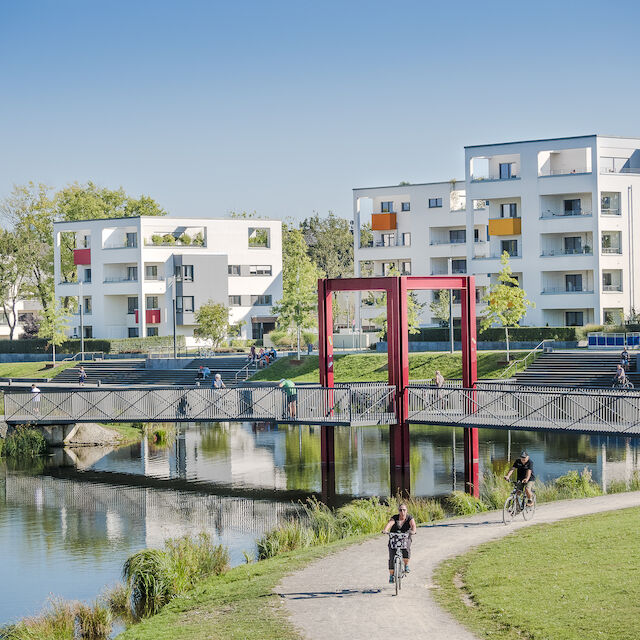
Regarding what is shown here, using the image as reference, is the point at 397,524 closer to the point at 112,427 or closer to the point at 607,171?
the point at 112,427

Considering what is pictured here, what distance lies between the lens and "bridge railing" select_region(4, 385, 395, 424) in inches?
1357

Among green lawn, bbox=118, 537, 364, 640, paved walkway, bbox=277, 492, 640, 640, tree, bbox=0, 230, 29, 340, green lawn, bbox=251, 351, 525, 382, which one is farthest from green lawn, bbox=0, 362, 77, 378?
green lawn, bbox=118, 537, 364, 640

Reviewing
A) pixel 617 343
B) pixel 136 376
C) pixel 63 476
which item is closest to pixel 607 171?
pixel 617 343

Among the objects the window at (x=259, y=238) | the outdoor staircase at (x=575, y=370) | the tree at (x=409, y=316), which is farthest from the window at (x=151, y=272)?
the outdoor staircase at (x=575, y=370)

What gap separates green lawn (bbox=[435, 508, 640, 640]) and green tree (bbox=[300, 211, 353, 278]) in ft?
366

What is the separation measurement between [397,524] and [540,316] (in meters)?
55.9

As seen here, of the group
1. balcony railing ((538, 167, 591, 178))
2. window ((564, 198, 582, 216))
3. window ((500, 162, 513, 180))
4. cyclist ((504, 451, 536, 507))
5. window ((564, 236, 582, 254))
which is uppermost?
window ((500, 162, 513, 180))

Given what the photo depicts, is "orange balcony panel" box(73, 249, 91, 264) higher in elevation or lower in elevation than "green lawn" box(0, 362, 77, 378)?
higher

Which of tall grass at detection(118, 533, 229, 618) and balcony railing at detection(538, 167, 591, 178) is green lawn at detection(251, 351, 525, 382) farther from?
tall grass at detection(118, 533, 229, 618)

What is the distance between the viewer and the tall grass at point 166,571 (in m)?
20.2

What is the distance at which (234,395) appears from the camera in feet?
122

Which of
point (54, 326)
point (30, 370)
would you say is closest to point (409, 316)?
point (30, 370)

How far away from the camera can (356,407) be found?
115ft

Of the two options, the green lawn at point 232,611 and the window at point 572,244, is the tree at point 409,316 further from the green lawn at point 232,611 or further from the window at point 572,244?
the green lawn at point 232,611
